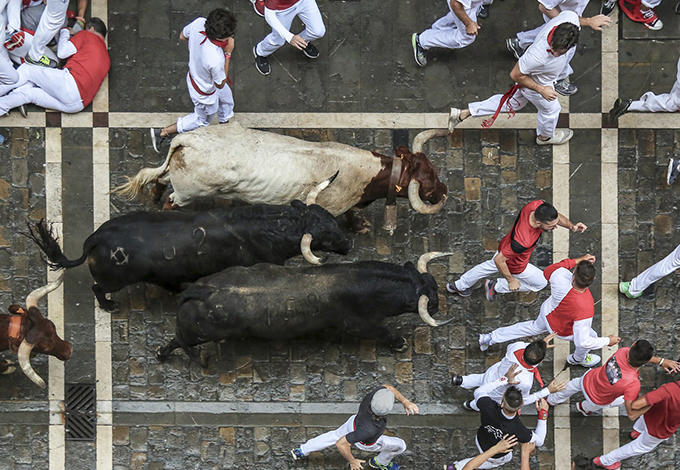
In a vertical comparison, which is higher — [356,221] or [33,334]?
[356,221]

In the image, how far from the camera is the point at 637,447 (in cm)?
1004

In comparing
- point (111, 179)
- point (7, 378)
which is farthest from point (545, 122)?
point (7, 378)

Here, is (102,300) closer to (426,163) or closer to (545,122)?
(426,163)

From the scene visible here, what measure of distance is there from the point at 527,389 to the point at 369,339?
90.9 inches

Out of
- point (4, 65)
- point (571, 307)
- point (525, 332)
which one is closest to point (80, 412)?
point (4, 65)

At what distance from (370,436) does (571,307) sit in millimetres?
2906

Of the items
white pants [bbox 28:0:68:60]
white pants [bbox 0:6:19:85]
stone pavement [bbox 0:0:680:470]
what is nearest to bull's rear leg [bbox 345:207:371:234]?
stone pavement [bbox 0:0:680:470]

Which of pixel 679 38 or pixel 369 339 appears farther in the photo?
pixel 679 38

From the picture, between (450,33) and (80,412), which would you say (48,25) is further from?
(450,33)

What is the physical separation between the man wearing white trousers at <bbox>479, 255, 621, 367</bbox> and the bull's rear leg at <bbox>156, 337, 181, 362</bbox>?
475 cm

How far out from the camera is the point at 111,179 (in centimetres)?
1093

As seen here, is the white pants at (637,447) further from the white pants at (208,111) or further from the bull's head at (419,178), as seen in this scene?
the white pants at (208,111)

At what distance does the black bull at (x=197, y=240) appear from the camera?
936 cm

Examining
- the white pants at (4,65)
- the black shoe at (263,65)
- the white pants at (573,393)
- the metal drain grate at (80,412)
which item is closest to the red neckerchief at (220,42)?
the black shoe at (263,65)
